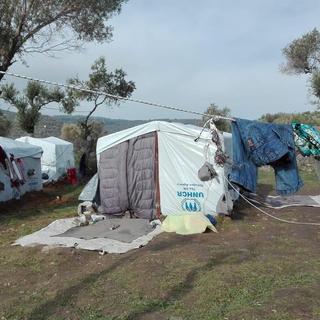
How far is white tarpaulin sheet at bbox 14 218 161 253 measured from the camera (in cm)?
806

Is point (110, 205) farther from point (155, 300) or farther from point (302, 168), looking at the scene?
point (302, 168)

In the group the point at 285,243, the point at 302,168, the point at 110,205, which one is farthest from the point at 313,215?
the point at 302,168

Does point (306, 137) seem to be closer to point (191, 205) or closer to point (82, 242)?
point (191, 205)

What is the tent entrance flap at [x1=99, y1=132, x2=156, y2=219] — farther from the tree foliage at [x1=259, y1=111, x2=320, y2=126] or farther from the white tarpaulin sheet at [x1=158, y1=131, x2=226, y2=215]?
the tree foliage at [x1=259, y1=111, x2=320, y2=126]

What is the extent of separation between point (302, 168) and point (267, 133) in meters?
12.8

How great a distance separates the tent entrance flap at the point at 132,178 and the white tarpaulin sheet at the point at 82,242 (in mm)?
1286

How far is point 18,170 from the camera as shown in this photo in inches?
646

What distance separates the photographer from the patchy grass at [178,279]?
5203 mm

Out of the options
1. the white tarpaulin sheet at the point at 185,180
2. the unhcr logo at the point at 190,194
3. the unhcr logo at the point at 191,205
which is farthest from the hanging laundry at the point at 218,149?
the unhcr logo at the point at 191,205

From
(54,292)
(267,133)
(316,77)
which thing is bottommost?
(54,292)

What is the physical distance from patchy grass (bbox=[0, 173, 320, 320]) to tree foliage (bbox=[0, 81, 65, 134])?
826 inches

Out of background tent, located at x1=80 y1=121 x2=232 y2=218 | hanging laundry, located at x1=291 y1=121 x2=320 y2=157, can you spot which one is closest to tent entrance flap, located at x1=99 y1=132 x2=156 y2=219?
background tent, located at x1=80 y1=121 x2=232 y2=218

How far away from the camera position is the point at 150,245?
8242mm

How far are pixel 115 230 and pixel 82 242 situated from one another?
3.66 ft
